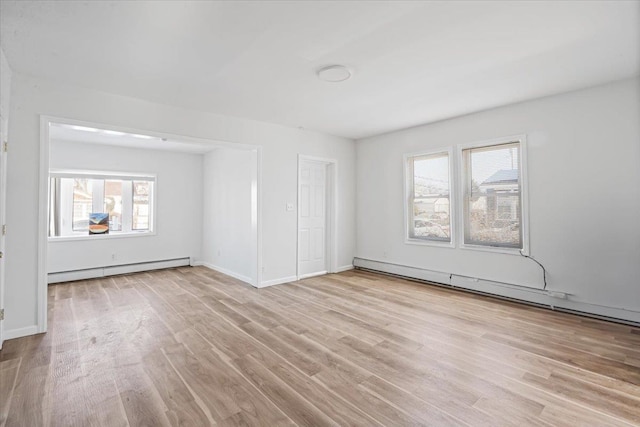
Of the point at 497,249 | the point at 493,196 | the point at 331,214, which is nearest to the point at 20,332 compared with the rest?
the point at 331,214

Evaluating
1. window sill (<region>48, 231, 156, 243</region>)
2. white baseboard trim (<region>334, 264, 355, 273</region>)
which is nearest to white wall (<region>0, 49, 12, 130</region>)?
window sill (<region>48, 231, 156, 243</region>)

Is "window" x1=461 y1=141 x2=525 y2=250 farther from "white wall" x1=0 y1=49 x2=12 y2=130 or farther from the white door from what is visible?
"white wall" x1=0 y1=49 x2=12 y2=130

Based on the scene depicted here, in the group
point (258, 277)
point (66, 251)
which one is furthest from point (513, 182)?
point (66, 251)

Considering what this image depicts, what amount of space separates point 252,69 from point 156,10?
3.45 feet

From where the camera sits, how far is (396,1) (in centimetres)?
205

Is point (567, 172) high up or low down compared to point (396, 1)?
down

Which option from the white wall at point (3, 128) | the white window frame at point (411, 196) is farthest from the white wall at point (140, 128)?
the white window frame at point (411, 196)

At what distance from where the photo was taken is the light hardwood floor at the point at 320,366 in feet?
6.19

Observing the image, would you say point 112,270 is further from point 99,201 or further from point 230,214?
point 230,214

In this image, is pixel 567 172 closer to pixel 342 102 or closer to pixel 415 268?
pixel 415 268

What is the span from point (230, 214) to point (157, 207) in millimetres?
1823

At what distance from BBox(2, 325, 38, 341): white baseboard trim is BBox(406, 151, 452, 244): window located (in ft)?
17.3

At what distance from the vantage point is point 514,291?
413cm

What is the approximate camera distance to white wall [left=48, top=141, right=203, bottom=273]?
18.2 ft
